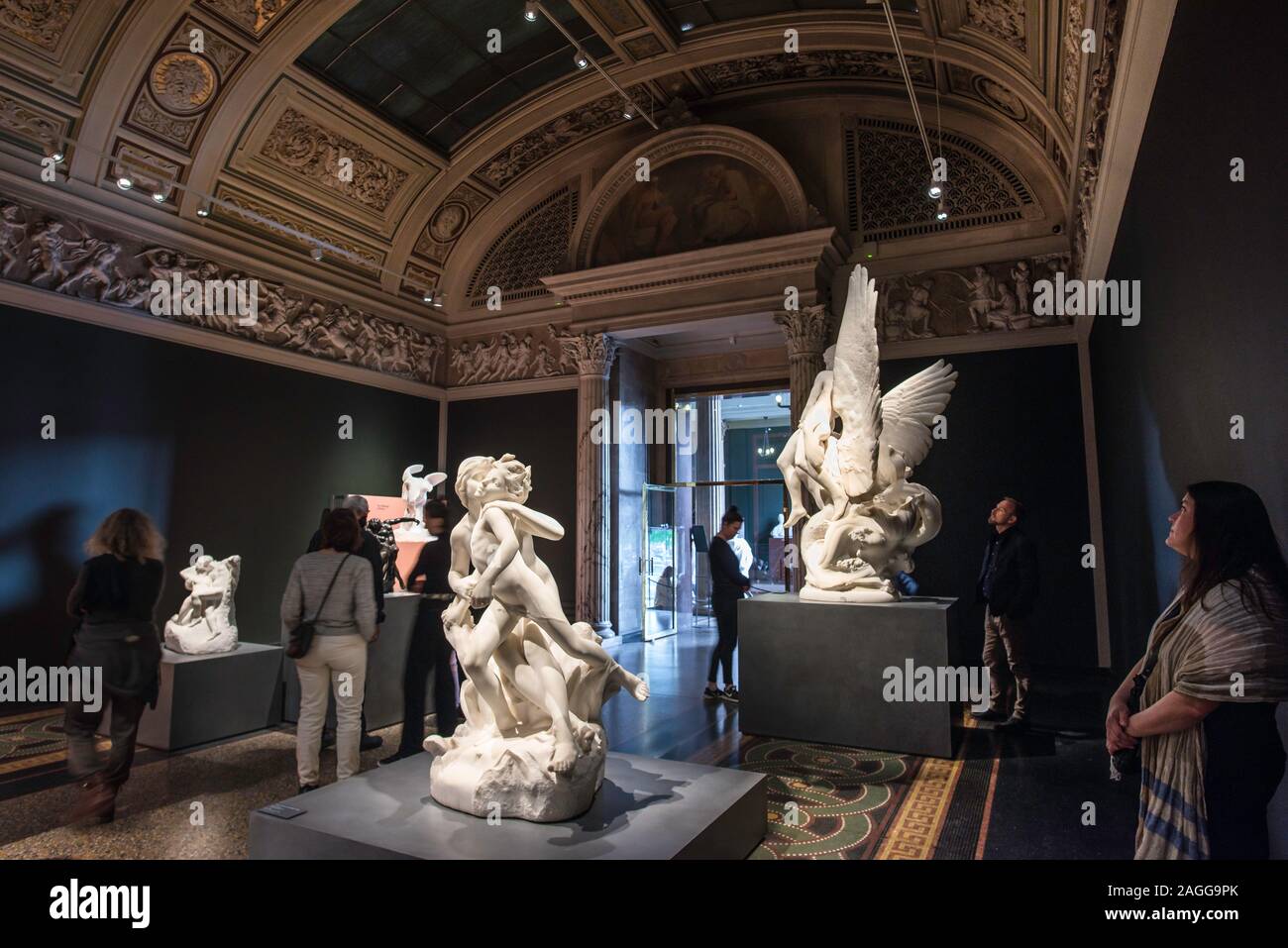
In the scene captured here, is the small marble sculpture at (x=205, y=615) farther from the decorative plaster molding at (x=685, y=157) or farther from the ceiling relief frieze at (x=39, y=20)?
the decorative plaster molding at (x=685, y=157)

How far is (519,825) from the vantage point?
8.90 ft

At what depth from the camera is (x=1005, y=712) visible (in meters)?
5.79

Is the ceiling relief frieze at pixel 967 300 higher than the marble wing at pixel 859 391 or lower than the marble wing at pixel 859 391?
higher

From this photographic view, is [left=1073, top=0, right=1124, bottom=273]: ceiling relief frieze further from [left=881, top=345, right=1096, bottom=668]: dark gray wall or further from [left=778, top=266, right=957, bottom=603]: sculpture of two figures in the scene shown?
[left=881, top=345, right=1096, bottom=668]: dark gray wall

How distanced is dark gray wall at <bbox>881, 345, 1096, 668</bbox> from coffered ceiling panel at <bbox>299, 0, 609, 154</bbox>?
6197 mm

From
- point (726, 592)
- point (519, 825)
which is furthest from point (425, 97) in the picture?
point (519, 825)

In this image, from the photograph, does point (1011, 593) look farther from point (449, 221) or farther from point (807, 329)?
point (449, 221)

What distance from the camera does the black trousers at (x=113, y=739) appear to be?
3.75 metres

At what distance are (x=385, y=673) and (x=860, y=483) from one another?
13.1 ft

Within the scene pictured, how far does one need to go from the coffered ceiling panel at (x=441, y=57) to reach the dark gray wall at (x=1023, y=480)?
6197mm

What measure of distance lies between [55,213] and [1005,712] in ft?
32.2

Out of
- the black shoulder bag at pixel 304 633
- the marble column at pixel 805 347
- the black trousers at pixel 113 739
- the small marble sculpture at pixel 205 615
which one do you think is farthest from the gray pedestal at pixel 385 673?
the marble column at pixel 805 347

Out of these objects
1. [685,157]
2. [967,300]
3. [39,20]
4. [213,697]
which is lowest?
[213,697]
